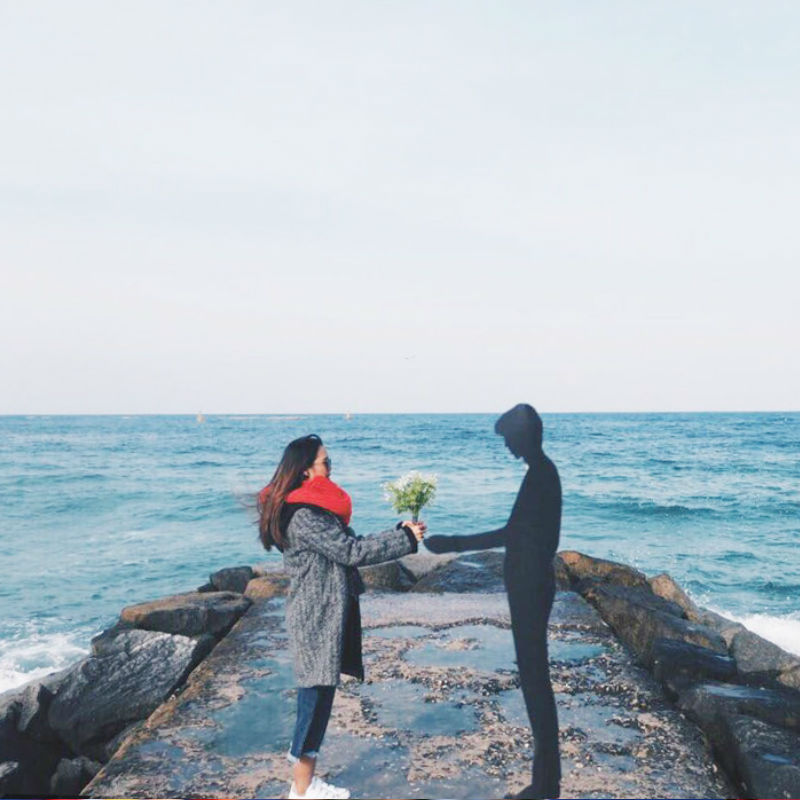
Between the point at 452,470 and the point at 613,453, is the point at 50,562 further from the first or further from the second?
the point at 613,453

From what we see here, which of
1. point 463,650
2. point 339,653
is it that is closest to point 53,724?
point 463,650

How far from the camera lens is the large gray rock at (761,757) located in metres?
4.52

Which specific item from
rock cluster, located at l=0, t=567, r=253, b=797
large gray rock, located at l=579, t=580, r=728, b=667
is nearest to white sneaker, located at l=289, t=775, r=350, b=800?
rock cluster, located at l=0, t=567, r=253, b=797

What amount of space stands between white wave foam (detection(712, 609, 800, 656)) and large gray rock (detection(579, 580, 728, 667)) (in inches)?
282

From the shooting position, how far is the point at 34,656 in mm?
13273

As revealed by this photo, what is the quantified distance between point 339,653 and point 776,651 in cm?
610

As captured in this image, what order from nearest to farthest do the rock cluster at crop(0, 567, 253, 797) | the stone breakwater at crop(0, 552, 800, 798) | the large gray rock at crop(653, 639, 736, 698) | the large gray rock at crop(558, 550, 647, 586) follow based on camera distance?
the stone breakwater at crop(0, 552, 800, 798) → the large gray rock at crop(653, 639, 736, 698) → the rock cluster at crop(0, 567, 253, 797) → the large gray rock at crop(558, 550, 647, 586)

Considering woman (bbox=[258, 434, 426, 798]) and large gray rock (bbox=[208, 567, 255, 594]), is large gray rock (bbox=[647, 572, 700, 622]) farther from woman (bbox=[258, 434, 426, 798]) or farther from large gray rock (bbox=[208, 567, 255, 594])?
woman (bbox=[258, 434, 426, 798])

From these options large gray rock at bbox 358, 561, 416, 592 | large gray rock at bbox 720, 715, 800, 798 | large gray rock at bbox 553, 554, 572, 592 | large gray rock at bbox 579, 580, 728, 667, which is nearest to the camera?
large gray rock at bbox 720, 715, 800, 798

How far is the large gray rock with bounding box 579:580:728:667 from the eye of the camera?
304 inches

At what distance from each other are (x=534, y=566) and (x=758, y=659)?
5.40 m

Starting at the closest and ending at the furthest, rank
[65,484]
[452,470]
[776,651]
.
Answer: [776,651], [65,484], [452,470]

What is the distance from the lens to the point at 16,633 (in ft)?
48.3

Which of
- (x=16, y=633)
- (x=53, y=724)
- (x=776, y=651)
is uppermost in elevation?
(x=776, y=651)
